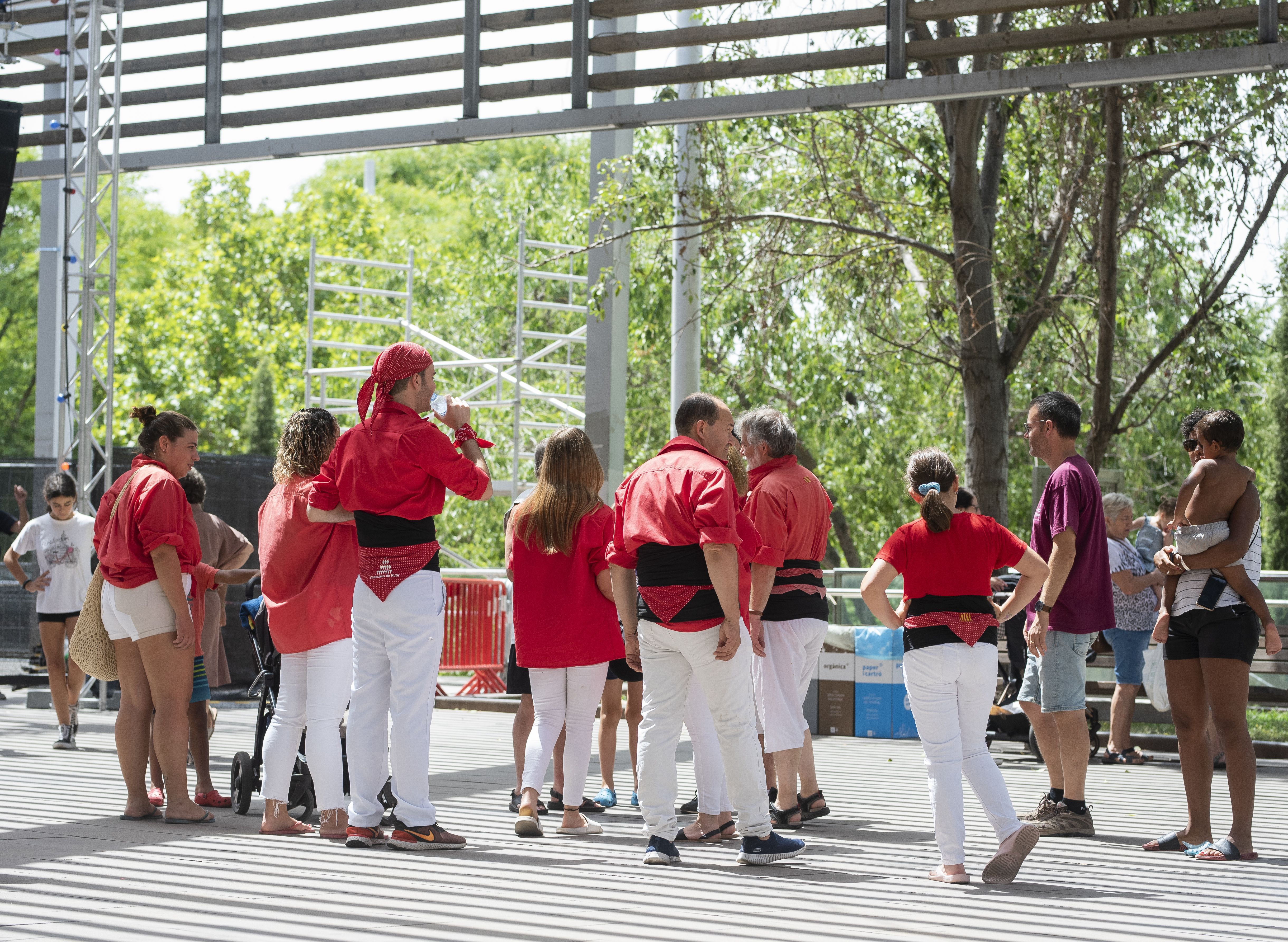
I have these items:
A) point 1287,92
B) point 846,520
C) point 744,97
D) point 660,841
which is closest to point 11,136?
point 744,97

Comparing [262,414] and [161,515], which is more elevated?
[262,414]

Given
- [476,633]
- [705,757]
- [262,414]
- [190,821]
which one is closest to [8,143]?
[190,821]

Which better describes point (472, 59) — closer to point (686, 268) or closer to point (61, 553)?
point (686, 268)

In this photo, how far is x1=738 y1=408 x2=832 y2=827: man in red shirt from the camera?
6812mm

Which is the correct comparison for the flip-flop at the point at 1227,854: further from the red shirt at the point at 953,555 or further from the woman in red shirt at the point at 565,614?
the woman in red shirt at the point at 565,614

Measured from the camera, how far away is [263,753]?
682cm

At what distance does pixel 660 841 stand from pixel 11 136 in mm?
7081

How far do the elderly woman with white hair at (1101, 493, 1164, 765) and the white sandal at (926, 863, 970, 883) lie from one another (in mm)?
4942

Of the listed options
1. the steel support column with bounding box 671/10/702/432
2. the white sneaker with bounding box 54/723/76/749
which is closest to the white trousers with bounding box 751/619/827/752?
the white sneaker with bounding box 54/723/76/749

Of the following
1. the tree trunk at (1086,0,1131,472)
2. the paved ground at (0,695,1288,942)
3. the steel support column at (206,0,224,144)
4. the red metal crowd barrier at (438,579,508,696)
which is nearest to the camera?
the paved ground at (0,695,1288,942)

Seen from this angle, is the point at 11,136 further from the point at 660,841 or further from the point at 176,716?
the point at 660,841

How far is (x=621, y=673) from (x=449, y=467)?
7.08ft

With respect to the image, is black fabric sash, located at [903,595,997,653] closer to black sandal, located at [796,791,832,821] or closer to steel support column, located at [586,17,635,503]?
black sandal, located at [796,791,832,821]

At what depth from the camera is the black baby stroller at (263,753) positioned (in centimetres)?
698
